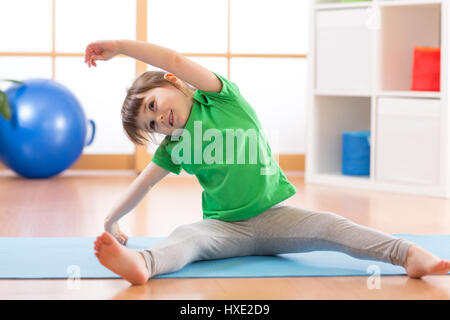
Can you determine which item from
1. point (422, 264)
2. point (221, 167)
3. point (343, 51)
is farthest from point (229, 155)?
point (343, 51)

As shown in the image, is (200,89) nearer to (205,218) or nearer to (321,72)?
(205,218)

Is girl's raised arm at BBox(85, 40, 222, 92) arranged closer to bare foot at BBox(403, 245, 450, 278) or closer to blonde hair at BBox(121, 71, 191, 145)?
blonde hair at BBox(121, 71, 191, 145)

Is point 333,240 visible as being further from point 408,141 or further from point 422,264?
point 408,141

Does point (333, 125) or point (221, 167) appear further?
point (333, 125)

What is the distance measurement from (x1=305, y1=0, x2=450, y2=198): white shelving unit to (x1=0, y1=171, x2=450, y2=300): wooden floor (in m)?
0.11

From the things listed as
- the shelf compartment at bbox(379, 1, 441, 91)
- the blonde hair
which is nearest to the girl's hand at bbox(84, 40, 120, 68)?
the blonde hair

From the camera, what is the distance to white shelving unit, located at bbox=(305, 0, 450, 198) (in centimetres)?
260

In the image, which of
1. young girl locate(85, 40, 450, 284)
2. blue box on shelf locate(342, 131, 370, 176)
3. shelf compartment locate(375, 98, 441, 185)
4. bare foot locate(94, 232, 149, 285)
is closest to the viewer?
bare foot locate(94, 232, 149, 285)

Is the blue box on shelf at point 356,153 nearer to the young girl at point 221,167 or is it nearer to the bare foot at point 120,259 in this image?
the young girl at point 221,167

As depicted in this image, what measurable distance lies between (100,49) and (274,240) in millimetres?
512

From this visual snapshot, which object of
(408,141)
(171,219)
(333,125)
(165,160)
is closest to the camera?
(165,160)

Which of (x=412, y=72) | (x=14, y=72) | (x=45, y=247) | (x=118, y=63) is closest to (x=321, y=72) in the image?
(x=412, y=72)

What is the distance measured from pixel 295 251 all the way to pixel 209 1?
6.62 feet

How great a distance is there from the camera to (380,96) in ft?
9.05
